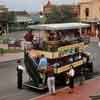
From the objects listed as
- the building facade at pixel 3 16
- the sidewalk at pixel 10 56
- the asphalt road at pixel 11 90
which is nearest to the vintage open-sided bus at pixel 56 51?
the asphalt road at pixel 11 90

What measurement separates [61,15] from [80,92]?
49362 millimetres

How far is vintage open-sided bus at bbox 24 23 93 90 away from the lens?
16.6 metres

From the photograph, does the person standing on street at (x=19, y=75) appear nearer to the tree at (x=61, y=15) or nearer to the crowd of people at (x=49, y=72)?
the crowd of people at (x=49, y=72)

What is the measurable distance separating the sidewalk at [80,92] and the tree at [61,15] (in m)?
43.8

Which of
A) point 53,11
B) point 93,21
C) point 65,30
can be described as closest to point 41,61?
point 65,30

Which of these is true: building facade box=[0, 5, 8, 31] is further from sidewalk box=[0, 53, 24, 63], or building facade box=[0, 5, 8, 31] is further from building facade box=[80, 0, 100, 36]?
sidewalk box=[0, 53, 24, 63]

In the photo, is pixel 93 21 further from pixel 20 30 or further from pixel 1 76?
pixel 1 76

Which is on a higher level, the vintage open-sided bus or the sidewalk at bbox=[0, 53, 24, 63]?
the vintage open-sided bus

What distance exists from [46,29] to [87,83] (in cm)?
349

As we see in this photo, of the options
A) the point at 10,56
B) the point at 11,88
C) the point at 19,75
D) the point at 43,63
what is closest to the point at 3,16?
the point at 10,56

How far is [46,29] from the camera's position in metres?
16.8

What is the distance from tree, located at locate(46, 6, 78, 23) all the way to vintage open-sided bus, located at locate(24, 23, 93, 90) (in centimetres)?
4255

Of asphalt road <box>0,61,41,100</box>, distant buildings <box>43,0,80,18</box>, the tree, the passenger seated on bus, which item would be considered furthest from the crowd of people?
distant buildings <box>43,0,80,18</box>

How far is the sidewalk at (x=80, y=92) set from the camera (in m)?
15.2
